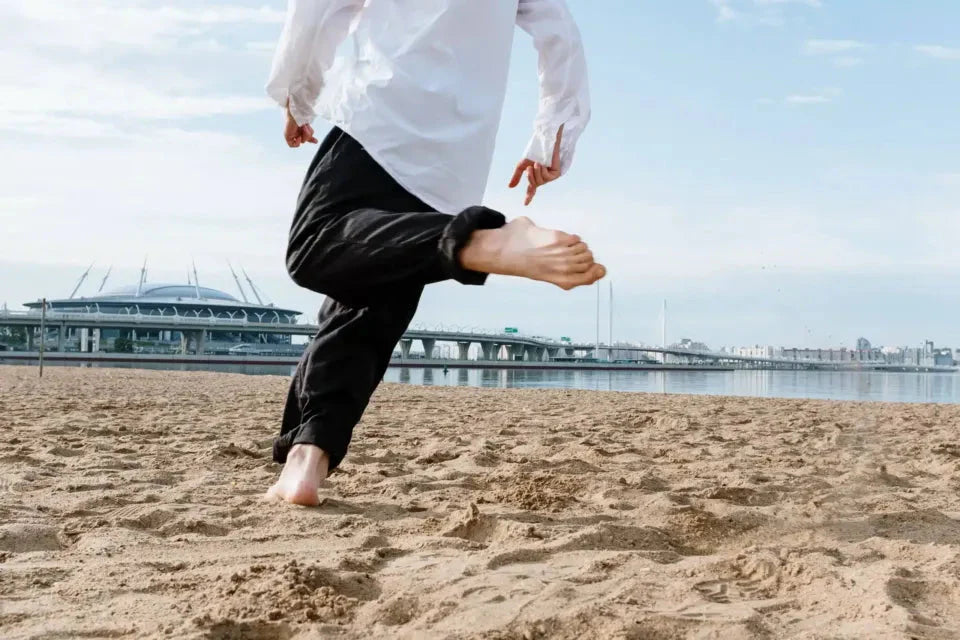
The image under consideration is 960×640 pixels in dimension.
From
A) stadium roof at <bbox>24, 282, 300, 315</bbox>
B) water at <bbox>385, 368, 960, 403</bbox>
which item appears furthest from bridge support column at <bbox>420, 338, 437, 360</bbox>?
water at <bbox>385, 368, 960, 403</bbox>

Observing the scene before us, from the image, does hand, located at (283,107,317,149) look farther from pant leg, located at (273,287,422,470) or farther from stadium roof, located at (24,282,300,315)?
stadium roof, located at (24,282,300,315)

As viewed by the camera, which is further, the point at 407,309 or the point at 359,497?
the point at 359,497

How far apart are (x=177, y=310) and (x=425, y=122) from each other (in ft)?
257

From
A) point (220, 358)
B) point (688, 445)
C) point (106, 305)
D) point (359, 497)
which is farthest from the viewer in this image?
point (106, 305)

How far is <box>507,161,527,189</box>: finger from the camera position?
2407 millimetres

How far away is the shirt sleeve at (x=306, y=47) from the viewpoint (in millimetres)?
1872

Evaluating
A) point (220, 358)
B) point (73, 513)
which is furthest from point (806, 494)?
point (220, 358)

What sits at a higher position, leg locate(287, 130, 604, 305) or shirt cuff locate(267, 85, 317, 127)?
shirt cuff locate(267, 85, 317, 127)

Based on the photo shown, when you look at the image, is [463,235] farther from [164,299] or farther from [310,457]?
[164,299]

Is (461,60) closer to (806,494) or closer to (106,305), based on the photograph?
(806,494)

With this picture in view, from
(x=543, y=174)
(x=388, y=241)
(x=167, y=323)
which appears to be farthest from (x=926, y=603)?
(x=167, y=323)

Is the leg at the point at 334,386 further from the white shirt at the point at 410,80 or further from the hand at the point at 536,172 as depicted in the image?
the hand at the point at 536,172

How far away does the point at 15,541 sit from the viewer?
1.71 m

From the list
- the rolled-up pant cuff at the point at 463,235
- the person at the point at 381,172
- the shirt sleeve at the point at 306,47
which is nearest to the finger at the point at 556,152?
the person at the point at 381,172
